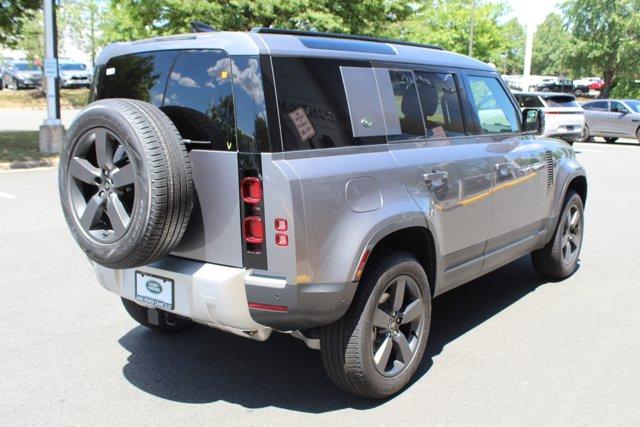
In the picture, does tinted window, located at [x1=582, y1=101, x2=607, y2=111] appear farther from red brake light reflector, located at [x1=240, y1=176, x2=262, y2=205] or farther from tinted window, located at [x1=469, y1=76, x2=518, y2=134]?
red brake light reflector, located at [x1=240, y1=176, x2=262, y2=205]

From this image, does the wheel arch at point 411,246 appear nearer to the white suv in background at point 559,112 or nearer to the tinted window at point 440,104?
the tinted window at point 440,104

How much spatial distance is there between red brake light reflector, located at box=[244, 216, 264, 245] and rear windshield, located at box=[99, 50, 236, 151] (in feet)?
1.18

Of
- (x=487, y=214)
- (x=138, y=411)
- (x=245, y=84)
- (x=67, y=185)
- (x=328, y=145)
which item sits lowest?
(x=138, y=411)

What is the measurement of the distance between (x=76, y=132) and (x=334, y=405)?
2.02m

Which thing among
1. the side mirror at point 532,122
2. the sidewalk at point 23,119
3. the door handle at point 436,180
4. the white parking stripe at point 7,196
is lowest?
the white parking stripe at point 7,196

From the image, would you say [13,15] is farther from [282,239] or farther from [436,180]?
[282,239]

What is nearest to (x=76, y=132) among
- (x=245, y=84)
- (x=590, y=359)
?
(x=245, y=84)

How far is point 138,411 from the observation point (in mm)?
3332

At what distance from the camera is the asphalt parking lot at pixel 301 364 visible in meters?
3.35

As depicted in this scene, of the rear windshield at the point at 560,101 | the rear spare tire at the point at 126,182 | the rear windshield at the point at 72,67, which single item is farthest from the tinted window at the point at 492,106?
the rear windshield at the point at 72,67

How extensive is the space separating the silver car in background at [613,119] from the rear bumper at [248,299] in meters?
21.5

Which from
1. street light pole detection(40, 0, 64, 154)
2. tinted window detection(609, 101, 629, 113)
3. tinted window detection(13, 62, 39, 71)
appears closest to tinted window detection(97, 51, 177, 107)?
street light pole detection(40, 0, 64, 154)

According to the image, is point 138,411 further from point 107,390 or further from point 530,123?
point 530,123

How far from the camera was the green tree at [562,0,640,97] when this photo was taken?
38875mm
